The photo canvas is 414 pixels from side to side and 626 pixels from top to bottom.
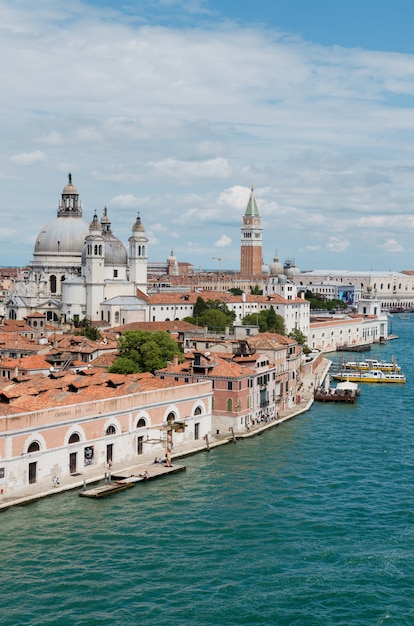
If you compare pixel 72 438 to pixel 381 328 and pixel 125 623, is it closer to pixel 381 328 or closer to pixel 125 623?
pixel 125 623

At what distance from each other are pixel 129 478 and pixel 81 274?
3501 cm

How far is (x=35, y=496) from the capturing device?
58.2ft

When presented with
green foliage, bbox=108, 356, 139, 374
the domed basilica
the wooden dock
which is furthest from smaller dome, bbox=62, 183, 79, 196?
the wooden dock

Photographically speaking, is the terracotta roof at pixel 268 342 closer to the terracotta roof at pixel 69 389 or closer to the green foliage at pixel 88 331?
the terracotta roof at pixel 69 389

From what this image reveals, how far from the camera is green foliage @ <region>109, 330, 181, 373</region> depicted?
28359 mm

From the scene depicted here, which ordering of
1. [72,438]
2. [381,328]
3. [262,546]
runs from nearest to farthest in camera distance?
[262,546]
[72,438]
[381,328]

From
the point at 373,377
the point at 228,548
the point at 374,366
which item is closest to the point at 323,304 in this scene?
the point at 374,366

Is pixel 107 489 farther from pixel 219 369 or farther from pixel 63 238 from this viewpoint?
pixel 63 238

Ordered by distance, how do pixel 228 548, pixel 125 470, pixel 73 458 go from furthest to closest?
pixel 125 470 < pixel 73 458 < pixel 228 548

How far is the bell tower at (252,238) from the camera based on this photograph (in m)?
94.8

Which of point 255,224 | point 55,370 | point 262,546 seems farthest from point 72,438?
point 255,224

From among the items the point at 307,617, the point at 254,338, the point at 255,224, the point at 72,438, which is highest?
the point at 255,224

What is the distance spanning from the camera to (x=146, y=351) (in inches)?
1136

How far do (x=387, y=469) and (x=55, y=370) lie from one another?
12.5 meters
